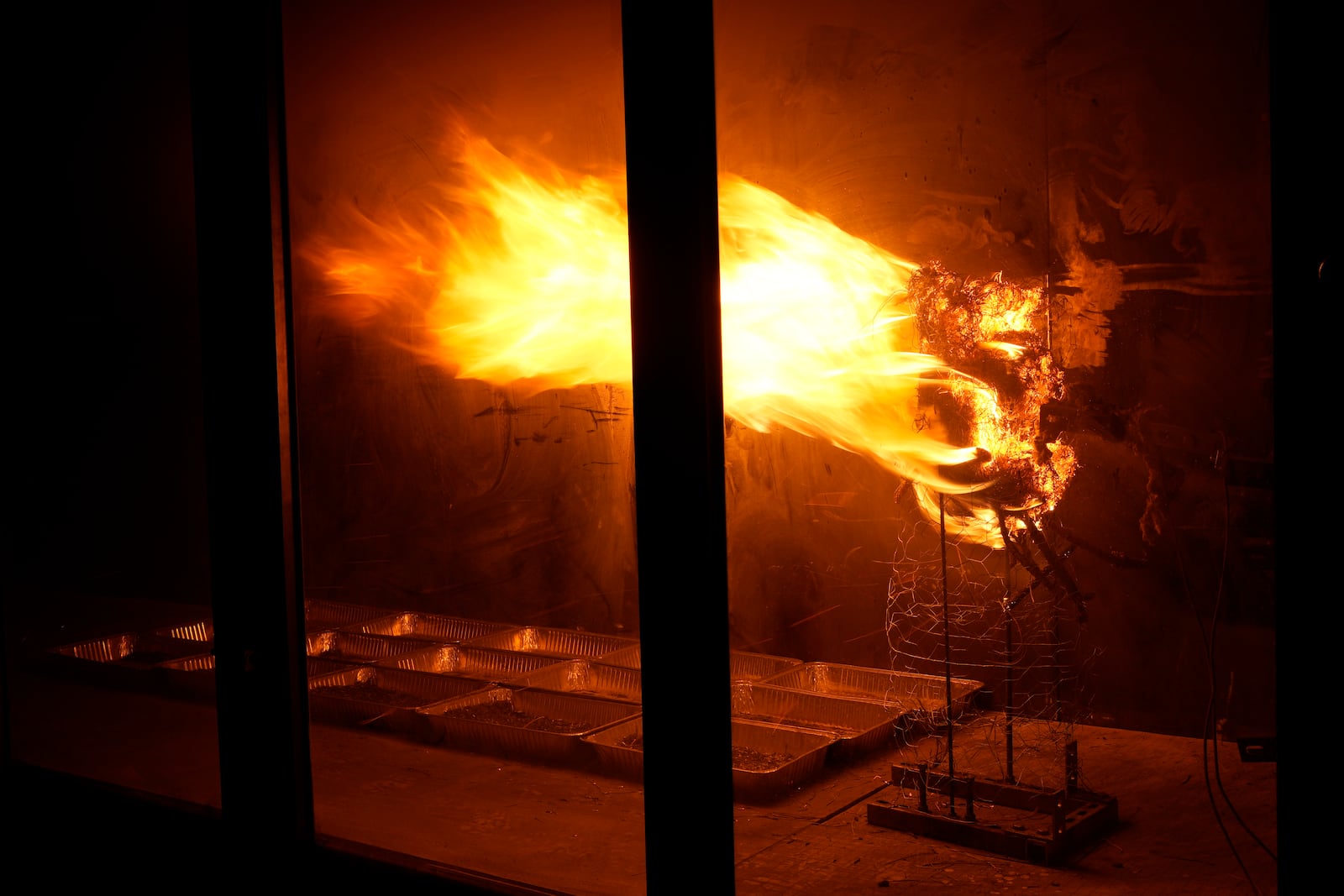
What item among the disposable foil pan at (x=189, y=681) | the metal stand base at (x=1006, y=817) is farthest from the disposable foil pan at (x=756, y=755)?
the disposable foil pan at (x=189, y=681)

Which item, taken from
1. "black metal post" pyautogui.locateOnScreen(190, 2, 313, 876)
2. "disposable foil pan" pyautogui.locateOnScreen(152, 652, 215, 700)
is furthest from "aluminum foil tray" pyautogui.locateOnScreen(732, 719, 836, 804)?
"disposable foil pan" pyautogui.locateOnScreen(152, 652, 215, 700)

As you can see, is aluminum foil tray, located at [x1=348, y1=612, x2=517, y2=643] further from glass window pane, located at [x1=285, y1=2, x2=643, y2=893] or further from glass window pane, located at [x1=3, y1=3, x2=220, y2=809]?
glass window pane, located at [x1=3, y1=3, x2=220, y2=809]

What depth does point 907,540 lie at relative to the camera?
363 centimetres

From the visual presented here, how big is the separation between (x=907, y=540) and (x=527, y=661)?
4.47 feet

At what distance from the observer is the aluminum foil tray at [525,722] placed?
128 inches

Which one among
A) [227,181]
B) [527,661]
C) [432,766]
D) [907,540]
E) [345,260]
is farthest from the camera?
[345,260]

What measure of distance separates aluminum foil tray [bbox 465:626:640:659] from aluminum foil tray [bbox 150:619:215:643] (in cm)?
119

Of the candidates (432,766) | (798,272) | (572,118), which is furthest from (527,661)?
(572,118)

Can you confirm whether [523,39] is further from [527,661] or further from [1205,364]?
[1205,364]

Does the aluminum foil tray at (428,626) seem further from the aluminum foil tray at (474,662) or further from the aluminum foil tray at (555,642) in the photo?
the aluminum foil tray at (474,662)

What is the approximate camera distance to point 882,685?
11.8ft

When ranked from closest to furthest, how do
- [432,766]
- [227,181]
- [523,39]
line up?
[227,181], [432,766], [523,39]

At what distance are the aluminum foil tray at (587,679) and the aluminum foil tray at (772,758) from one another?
1.74ft

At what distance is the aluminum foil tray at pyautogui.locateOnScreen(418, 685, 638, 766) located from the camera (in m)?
3.24
